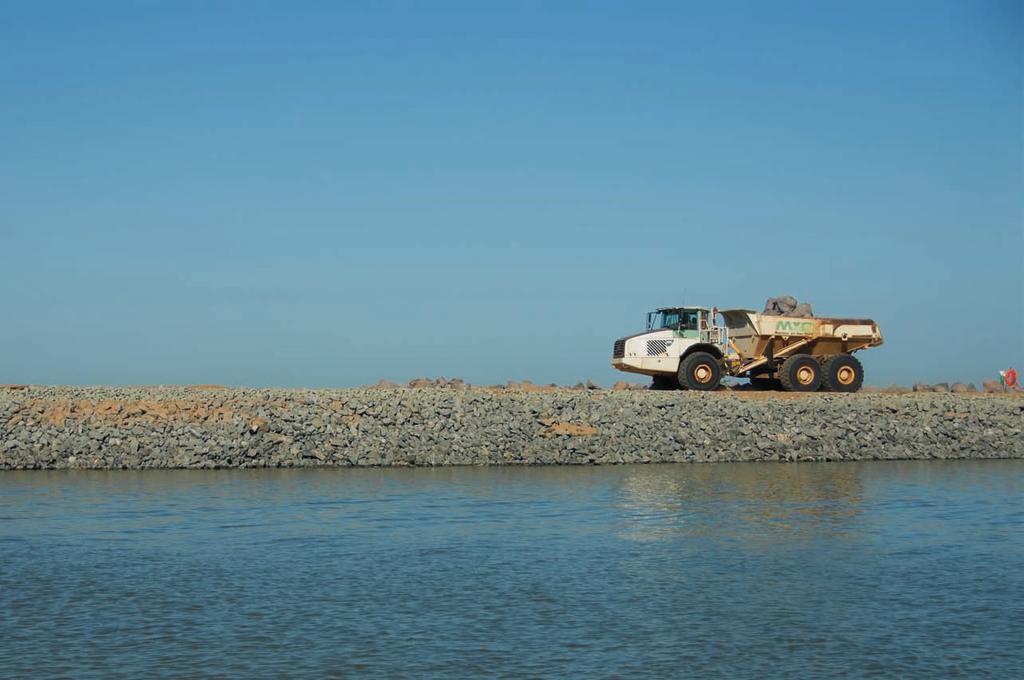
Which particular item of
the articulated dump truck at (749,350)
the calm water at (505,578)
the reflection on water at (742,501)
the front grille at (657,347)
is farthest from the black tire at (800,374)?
the calm water at (505,578)

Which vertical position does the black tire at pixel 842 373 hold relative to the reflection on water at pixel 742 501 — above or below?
above

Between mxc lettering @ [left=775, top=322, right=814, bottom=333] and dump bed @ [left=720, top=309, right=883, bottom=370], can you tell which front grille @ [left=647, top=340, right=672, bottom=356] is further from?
mxc lettering @ [left=775, top=322, right=814, bottom=333]

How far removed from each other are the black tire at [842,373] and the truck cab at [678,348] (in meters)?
3.21

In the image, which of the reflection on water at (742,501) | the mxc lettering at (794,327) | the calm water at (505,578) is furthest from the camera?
the mxc lettering at (794,327)

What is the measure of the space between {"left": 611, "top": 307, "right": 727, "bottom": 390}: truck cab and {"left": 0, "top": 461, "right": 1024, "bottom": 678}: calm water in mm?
8305

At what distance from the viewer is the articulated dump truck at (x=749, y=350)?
110ft

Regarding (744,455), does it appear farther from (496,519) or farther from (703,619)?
(703,619)

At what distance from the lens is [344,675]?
34.8 ft

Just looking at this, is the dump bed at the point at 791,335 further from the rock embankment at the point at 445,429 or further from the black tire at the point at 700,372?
the rock embankment at the point at 445,429

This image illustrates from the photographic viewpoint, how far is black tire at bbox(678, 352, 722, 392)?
109ft

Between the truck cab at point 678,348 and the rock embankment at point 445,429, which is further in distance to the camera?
the truck cab at point 678,348

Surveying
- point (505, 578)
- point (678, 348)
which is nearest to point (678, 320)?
point (678, 348)

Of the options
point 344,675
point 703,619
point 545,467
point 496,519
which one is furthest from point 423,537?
point 545,467

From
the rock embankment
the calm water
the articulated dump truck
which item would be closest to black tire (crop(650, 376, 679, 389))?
the articulated dump truck
